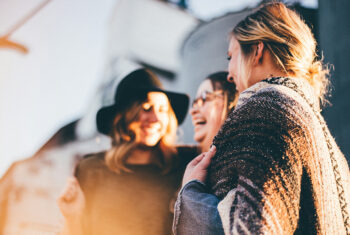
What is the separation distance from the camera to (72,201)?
151 centimetres

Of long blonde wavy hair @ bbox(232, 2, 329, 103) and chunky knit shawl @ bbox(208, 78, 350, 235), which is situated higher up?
long blonde wavy hair @ bbox(232, 2, 329, 103)

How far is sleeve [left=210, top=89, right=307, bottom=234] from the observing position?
58 centimetres

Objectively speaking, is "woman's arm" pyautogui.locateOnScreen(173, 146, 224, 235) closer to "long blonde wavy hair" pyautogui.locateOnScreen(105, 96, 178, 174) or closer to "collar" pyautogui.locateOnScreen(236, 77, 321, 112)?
"collar" pyautogui.locateOnScreen(236, 77, 321, 112)

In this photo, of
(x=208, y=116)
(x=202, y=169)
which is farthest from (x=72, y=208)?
(x=202, y=169)

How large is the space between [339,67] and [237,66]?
1304 mm

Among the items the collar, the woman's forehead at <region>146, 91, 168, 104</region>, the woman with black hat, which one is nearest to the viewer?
the collar

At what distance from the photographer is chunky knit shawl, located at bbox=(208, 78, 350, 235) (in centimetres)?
59

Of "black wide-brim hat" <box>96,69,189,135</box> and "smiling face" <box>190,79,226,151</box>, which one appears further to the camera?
"black wide-brim hat" <box>96,69,189,135</box>

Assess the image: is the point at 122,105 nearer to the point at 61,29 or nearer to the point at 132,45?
the point at 61,29

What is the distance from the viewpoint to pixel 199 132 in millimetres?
1555

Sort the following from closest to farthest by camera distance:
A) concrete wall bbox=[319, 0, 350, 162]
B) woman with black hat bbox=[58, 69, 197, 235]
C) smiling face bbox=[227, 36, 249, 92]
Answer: smiling face bbox=[227, 36, 249, 92] < woman with black hat bbox=[58, 69, 197, 235] < concrete wall bbox=[319, 0, 350, 162]

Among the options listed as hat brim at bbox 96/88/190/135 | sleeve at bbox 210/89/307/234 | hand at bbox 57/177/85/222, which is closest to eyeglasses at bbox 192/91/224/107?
hat brim at bbox 96/88/190/135

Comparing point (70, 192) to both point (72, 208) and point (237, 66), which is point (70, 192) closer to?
point (72, 208)

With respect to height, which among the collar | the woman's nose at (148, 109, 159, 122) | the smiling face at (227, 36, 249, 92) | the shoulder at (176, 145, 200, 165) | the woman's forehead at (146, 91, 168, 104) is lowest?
the shoulder at (176, 145, 200, 165)
